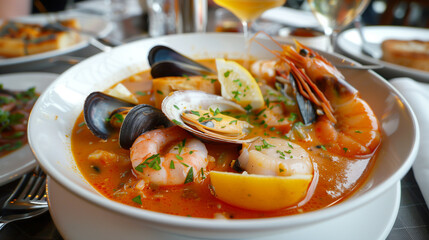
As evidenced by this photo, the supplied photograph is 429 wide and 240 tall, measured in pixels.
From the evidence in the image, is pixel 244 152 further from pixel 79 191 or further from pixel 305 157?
pixel 79 191

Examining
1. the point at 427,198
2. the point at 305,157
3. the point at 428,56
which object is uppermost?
the point at 428,56

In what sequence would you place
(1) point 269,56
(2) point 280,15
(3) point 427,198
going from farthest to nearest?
(2) point 280,15 < (1) point 269,56 < (3) point 427,198

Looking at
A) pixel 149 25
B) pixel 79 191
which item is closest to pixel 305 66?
pixel 79 191

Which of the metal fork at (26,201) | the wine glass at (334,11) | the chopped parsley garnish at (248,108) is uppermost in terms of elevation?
the wine glass at (334,11)

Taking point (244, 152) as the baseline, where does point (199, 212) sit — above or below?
below

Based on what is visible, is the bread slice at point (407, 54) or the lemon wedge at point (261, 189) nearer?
the lemon wedge at point (261, 189)

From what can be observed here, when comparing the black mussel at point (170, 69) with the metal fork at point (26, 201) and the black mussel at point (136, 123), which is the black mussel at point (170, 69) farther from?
the metal fork at point (26, 201)

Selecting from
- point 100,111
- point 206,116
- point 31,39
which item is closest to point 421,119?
point 206,116

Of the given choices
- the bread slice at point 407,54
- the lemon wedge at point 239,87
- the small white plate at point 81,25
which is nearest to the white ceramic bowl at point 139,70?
the lemon wedge at point 239,87
